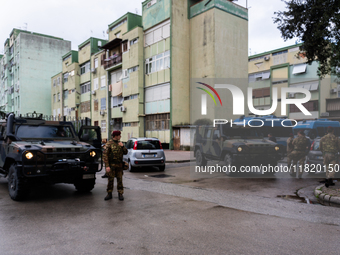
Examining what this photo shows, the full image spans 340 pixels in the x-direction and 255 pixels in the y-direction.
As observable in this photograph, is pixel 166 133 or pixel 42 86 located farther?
pixel 42 86

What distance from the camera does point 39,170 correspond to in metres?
6.88

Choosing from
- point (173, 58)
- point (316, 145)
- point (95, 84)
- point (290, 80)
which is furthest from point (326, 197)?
point (95, 84)

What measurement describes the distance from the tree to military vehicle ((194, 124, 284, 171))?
162 inches

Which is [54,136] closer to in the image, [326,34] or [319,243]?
[319,243]

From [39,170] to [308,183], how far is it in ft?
27.6

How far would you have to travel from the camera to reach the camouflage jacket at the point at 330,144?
9219 mm

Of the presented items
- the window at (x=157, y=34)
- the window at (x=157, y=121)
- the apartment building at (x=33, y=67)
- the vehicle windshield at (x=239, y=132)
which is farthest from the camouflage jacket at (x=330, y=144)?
the apartment building at (x=33, y=67)

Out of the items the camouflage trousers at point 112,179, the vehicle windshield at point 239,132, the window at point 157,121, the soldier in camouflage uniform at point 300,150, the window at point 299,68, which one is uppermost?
the window at point 299,68

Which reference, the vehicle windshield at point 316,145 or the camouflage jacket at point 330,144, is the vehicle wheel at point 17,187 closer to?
the camouflage jacket at point 330,144

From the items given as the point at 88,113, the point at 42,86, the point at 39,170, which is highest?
the point at 42,86

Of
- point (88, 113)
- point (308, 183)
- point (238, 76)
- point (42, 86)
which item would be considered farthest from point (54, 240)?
point (42, 86)

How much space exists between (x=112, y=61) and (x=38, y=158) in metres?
32.2

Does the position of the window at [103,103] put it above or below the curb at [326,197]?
above

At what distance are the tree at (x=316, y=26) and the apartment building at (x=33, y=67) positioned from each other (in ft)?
183
